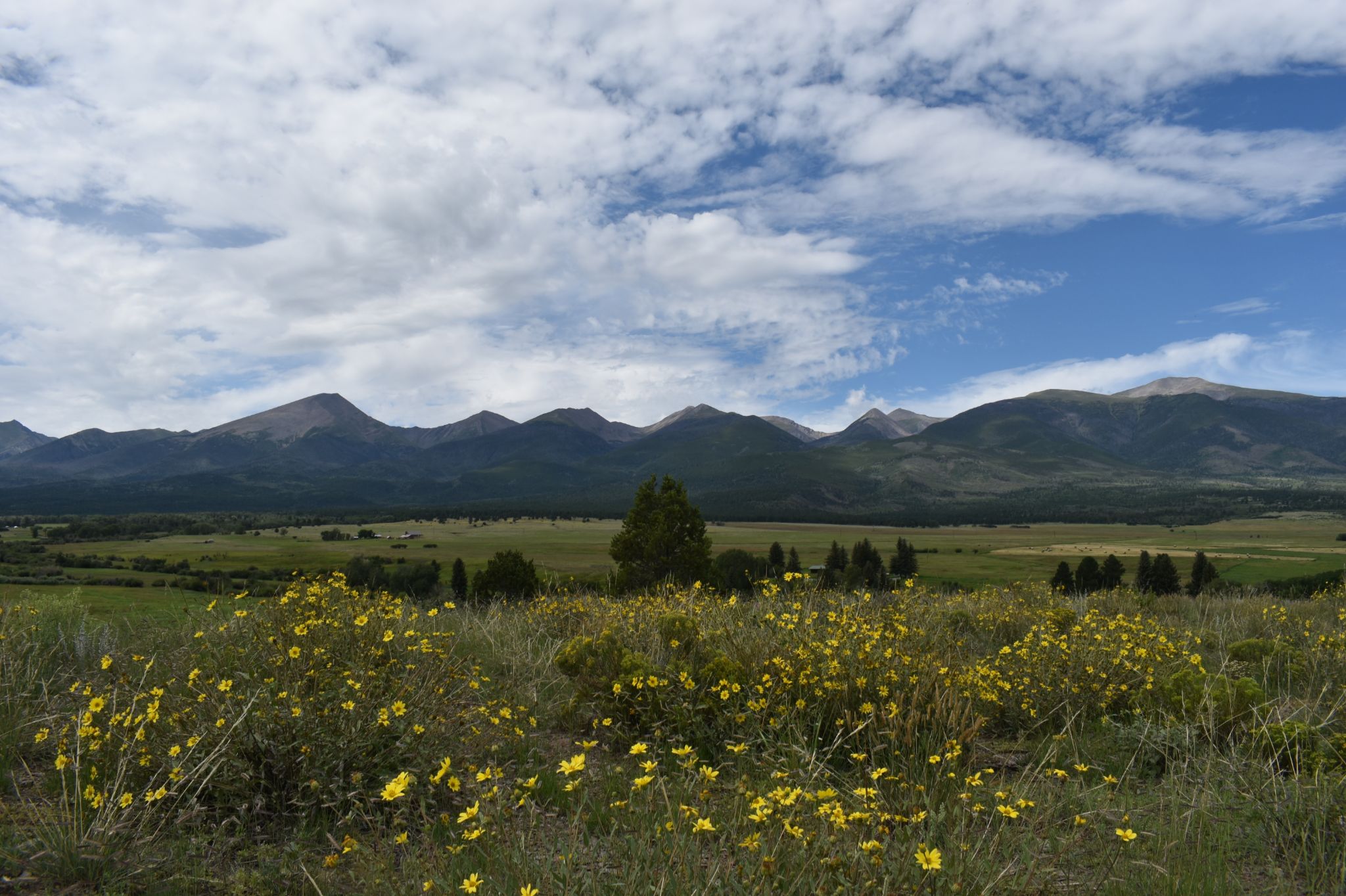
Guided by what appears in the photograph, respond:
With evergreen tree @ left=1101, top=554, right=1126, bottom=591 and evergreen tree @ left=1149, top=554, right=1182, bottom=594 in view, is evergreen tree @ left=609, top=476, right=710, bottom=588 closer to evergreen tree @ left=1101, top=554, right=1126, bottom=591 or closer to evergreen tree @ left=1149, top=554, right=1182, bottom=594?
evergreen tree @ left=1101, top=554, right=1126, bottom=591

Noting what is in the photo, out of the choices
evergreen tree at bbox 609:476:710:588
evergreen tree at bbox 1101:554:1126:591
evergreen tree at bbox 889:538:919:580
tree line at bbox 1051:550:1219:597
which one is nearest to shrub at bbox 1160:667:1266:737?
evergreen tree at bbox 609:476:710:588

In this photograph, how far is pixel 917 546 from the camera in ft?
472

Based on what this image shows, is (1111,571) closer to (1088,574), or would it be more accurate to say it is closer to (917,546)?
(1088,574)

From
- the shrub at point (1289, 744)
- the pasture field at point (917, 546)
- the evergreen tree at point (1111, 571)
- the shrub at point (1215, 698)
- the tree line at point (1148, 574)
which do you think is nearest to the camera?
the shrub at point (1289, 744)

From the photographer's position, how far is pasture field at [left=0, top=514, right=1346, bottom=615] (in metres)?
85.7

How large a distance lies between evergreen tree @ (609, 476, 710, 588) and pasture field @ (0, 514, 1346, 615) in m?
33.9

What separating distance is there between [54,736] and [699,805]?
5123mm

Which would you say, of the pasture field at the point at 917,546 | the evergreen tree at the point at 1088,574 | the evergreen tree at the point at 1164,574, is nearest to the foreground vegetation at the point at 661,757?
the evergreen tree at the point at 1164,574

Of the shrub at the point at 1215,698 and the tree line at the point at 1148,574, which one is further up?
the shrub at the point at 1215,698

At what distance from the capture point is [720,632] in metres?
6.89

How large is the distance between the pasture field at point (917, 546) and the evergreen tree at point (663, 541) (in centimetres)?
3393

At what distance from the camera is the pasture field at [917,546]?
8569 centimetres

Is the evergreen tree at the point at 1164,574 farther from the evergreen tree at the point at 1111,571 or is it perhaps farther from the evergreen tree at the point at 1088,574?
the evergreen tree at the point at 1088,574

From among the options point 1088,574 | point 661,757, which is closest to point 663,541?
point 661,757
